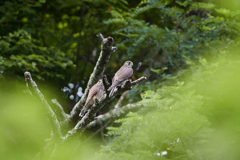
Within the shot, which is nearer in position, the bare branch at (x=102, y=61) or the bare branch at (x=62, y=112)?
the bare branch at (x=102, y=61)

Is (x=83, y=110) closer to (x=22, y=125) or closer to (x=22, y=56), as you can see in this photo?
(x=22, y=125)

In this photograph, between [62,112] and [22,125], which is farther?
[22,125]

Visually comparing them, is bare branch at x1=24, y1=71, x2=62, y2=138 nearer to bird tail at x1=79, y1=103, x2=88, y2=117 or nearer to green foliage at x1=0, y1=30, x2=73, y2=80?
bird tail at x1=79, y1=103, x2=88, y2=117

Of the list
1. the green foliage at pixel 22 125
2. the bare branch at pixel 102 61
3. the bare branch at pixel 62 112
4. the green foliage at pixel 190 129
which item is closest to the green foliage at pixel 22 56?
the green foliage at pixel 22 125

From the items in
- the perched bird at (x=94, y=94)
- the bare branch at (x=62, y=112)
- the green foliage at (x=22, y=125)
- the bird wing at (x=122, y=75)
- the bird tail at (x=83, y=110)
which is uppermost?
the bird wing at (x=122, y=75)

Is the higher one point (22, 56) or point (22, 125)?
point (22, 56)

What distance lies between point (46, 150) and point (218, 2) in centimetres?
491

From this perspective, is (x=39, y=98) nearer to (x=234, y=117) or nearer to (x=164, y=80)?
(x=234, y=117)

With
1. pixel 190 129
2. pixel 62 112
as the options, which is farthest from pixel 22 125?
pixel 190 129

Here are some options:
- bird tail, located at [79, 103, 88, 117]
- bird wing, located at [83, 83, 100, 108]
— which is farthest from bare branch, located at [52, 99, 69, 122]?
bird wing, located at [83, 83, 100, 108]

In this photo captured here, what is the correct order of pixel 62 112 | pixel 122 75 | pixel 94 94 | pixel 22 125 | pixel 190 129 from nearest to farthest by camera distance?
pixel 190 129 → pixel 122 75 → pixel 94 94 → pixel 62 112 → pixel 22 125

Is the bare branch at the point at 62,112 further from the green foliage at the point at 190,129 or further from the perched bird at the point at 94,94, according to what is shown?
the green foliage at the point at 190,129

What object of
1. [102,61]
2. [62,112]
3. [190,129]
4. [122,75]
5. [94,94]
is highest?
[102,61]

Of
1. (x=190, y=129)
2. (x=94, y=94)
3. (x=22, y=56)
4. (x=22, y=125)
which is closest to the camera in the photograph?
(x=190, y=129)
